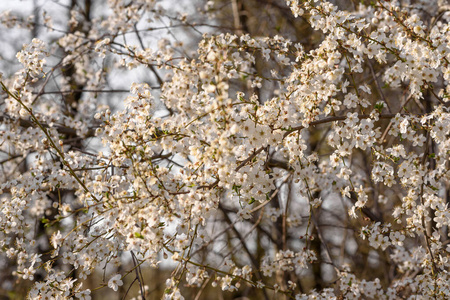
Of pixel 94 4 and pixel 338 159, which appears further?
pixel 94 4

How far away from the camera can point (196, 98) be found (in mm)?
2660

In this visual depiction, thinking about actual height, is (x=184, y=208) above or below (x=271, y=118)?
below

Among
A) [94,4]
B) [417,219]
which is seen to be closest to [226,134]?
[417,219]

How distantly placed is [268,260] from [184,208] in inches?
79.5

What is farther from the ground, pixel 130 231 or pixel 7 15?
pixel 7 15

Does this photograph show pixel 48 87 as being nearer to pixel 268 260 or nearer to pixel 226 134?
pixel 268 260

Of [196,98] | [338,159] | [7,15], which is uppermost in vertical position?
[7,15]

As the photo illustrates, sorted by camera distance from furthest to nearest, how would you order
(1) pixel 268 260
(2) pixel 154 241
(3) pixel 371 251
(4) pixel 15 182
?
(3) pixel 371 251
(1) pixel 268 260
(4) pixel 15 182
(2) pixel 154 241

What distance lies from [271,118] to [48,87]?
6.93 metres

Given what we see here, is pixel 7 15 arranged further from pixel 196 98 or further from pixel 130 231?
pixel 130 231

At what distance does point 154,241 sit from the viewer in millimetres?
2213

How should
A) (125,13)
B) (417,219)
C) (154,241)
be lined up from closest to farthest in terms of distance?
1. (154,241)
2. (417,219)
3. (125,13)

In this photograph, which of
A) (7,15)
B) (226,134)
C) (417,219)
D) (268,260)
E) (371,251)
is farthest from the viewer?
(371,251)

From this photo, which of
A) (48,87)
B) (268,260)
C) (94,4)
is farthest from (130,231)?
(94,4)
